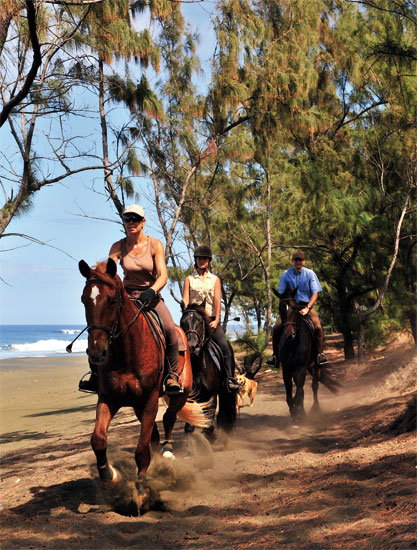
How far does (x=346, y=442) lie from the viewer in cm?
730

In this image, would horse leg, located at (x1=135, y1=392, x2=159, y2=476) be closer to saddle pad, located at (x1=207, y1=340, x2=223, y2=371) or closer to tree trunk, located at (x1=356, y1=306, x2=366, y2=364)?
saddle pad, located at (x1=207, y1=340, x2=223, y2=371)

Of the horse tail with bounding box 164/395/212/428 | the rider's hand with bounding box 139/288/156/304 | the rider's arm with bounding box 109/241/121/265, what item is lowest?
the horse tail with bounding box 164/395/212/428

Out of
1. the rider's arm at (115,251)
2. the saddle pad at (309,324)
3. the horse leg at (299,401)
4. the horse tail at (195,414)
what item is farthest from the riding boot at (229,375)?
the rider's arm at (115,251)

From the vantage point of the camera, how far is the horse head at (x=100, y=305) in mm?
4461

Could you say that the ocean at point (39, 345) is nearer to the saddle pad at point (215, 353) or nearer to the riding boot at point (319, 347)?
the riding boot at point (319, 347)

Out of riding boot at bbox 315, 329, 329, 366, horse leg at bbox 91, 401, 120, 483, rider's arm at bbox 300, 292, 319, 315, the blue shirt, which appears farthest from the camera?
riding boot at bbox 315, 329, 329, 366

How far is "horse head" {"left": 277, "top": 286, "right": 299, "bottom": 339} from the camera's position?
8.77 m

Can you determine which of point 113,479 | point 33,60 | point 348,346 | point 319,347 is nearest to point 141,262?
point 113,479

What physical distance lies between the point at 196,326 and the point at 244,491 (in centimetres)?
225

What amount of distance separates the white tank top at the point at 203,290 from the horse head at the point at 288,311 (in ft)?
5.40

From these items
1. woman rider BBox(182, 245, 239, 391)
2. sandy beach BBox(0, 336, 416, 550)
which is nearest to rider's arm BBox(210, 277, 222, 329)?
woman rider BBox(182, 245, 239, 391)

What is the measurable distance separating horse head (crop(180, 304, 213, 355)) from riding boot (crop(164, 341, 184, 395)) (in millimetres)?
854

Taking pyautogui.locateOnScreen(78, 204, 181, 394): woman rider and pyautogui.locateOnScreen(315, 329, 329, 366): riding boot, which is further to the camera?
pyautogui.locateOnScreen(315, 329, 329, 366): riding boot

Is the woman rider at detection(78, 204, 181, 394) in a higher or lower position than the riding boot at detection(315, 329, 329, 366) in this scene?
higher
